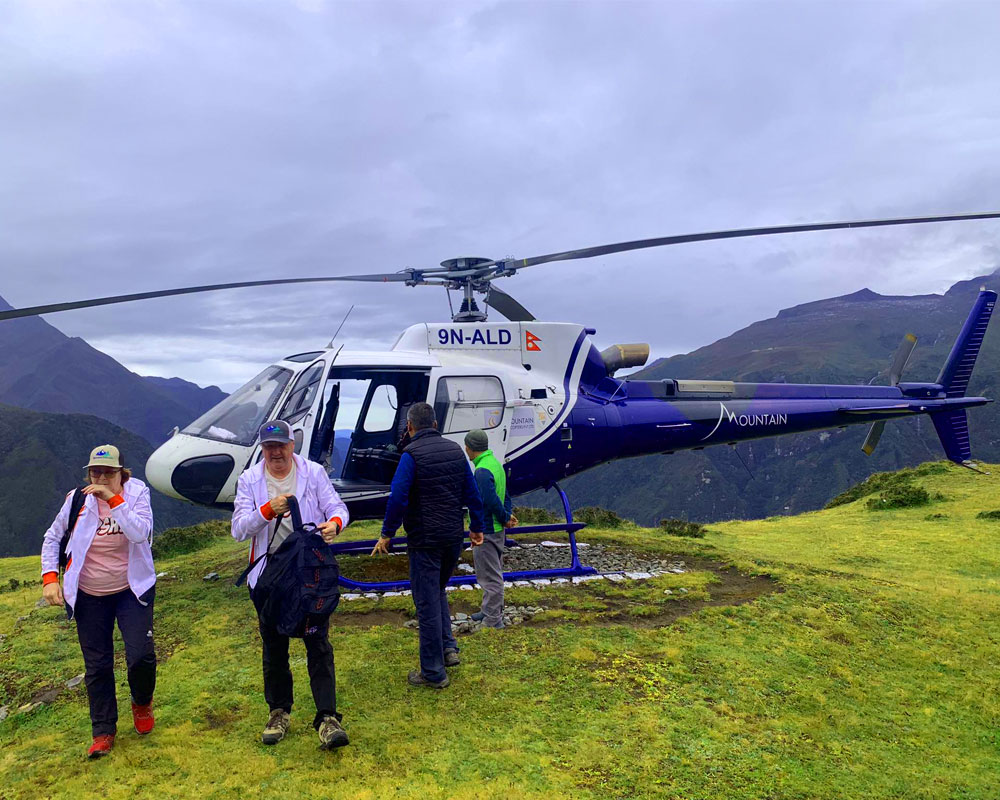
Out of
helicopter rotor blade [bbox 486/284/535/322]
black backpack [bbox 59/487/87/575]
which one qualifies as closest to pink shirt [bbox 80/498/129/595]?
black backpack [bbox 59/487/87/575]

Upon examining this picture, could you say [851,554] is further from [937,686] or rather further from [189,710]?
[189,710]

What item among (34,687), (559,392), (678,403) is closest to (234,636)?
(34,687)

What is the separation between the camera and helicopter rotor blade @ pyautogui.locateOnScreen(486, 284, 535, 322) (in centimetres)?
880

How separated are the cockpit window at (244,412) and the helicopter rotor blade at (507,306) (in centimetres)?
288

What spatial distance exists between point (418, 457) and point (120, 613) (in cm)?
210

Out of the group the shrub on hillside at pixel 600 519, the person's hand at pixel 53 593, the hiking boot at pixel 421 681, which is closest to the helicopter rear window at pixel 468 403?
the hiking boot at pixel 421 681

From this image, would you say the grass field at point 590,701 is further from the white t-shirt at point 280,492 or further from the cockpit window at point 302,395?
the cockpit window at point 302,395

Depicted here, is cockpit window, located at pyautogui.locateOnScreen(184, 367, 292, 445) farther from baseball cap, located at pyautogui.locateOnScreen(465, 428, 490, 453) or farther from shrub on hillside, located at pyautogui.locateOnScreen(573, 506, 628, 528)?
shrub on hillside, located at pyautogui.locateOnScreen(573, 506, 628, 528)

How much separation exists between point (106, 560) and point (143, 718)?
109 centimetres

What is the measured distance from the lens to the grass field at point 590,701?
3.66 metres

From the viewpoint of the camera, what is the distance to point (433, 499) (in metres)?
4.76

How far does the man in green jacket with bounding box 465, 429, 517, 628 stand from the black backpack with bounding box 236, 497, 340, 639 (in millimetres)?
2107

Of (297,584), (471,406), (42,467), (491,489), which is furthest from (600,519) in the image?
(42,467)

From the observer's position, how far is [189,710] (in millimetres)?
4504
